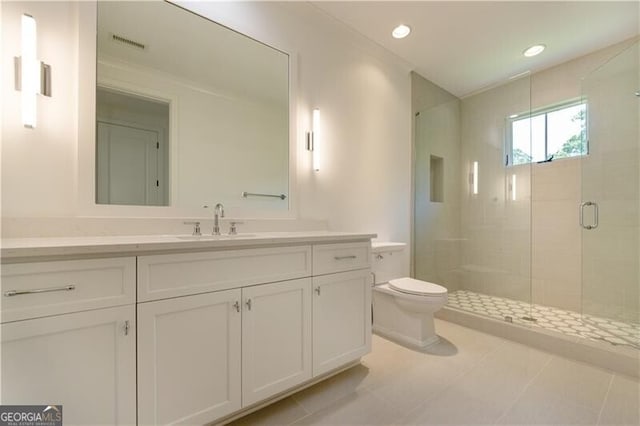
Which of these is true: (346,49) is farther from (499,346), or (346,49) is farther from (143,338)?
(499,346)

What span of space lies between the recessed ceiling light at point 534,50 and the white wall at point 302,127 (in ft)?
3.51

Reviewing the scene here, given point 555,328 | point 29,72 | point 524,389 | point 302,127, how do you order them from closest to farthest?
point 29,72 → point 524,389 → point 302,127 → point 555,328

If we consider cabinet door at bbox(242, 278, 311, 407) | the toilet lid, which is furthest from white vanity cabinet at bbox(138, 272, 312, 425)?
the toilet lid

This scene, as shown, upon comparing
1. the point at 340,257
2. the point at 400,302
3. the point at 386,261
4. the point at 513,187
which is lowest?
the point at 400,302

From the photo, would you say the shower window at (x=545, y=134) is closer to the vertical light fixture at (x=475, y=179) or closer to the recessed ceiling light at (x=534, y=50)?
the vertical light fixture at (x=475, y=179)

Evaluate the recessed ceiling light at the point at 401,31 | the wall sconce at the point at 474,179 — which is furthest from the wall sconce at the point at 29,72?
the wall sconce at the point at 474,179

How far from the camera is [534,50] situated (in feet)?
8.14

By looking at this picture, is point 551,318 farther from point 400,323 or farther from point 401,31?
point 401,31

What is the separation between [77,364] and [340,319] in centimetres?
115

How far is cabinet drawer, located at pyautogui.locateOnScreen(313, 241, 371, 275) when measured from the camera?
149 cm

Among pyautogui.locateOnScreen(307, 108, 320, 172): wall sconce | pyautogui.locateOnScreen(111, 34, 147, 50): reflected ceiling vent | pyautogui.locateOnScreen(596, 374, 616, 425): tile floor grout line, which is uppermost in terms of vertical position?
pyautogui.locateOnScreen(111, 34, 147, 50): reflected ceiling vent

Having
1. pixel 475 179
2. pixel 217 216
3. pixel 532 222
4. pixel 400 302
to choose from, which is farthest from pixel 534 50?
pixel 217 216

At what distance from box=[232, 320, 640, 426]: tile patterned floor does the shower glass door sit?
0.71 m

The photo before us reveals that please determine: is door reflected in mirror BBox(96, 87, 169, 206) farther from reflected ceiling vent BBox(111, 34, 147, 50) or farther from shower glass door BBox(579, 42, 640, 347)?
shower glass door BBox(579, 42, 640, 347)
